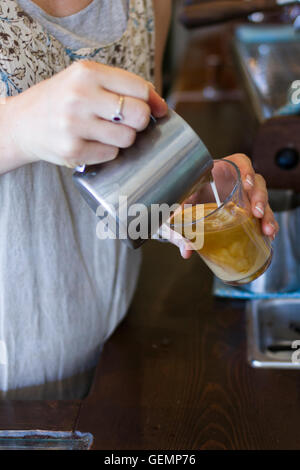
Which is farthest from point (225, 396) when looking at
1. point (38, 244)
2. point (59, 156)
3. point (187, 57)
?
point (187, 57)

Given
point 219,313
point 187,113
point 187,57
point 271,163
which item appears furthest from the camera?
point 187,57

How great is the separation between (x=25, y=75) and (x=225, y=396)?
0.63 meters

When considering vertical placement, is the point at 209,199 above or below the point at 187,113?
above

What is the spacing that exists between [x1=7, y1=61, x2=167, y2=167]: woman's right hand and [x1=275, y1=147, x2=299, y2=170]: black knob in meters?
0.94

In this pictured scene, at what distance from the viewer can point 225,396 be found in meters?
0.89

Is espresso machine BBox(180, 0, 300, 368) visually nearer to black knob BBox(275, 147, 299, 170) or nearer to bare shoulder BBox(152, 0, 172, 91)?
black knob BBox(275, 147, 299, 170)

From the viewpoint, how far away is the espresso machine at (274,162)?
3.68ft

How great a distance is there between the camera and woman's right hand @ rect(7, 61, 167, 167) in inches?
22.1

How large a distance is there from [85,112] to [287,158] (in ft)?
3.42

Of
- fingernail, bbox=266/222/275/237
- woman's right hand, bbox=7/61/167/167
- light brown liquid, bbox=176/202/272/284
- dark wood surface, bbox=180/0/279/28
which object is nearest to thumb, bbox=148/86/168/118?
woman's right hand, bbox=7/61/167/167

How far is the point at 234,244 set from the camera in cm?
77

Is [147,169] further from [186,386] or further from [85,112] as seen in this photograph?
[186,386]
